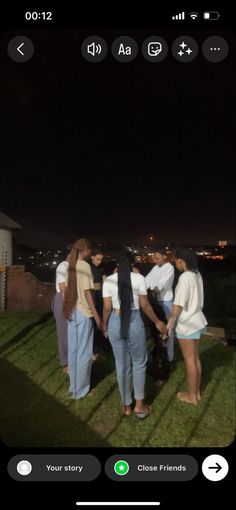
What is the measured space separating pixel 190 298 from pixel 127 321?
2.02 ft

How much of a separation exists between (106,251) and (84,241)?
466mm

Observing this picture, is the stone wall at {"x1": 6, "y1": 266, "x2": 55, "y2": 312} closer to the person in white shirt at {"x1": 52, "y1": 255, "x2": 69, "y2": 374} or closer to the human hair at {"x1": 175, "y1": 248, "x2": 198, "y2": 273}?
the person in white shirt at {"x1": 52, "y1": 255, "x2": 69, "y2": 374}

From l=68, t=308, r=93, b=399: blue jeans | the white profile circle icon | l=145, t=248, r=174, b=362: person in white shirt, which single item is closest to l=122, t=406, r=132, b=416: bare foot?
l=68, t=308, r=93, b=399: blue jeans

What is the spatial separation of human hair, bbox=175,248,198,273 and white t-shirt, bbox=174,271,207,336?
48mm

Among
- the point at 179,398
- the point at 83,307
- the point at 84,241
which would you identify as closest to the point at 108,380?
the point at 179,398

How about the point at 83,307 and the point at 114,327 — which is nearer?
the point at 114,327

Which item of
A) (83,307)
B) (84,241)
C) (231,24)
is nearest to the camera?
(231,24)

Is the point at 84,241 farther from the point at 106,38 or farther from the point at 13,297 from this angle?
the point at 13,297

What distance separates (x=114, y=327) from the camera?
3.00m

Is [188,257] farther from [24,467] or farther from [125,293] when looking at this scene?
[24,467]

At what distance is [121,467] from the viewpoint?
172cm

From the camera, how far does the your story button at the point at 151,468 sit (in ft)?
5.58

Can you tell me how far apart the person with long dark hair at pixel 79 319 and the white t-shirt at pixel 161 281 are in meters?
0.77

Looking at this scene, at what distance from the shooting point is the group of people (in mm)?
2930
